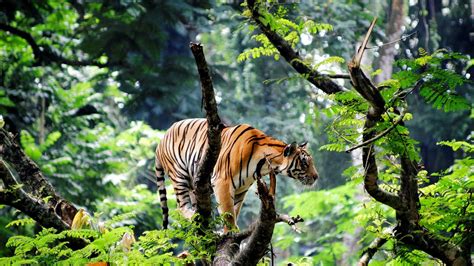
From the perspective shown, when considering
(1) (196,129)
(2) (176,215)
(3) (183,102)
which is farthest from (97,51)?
(2) (176,215)

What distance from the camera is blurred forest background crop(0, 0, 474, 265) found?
44.8 feet

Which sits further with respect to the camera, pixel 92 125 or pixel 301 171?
pixel 92 125

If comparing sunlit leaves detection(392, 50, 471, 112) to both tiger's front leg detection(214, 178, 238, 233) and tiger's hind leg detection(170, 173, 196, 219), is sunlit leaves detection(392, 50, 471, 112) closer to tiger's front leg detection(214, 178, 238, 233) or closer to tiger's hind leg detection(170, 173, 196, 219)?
tiger's front leg detection(214, 178, 238, 233)

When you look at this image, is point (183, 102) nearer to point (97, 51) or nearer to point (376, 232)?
point (97, 51)

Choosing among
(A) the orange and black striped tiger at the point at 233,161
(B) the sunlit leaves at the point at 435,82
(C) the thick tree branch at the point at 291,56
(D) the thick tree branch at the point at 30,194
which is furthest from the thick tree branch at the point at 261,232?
(D) the thick tree branch at the point at 30,194

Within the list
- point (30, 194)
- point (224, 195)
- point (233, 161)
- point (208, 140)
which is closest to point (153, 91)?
point (233, 161)

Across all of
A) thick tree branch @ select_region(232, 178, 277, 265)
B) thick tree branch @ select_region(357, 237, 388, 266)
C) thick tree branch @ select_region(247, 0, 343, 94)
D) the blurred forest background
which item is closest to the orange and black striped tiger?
thick tree branch @ select_region(247, 0, 343, 94)

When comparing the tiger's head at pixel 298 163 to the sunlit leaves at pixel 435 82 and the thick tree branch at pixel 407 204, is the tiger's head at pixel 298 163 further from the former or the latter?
the sunlit leaves at pixel 435 82

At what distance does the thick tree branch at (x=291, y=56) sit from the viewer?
18.4 ft

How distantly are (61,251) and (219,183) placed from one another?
1659mm

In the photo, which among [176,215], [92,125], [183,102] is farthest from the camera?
[183,102]

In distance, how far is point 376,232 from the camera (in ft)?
18.6

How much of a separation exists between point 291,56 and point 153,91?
10.8m

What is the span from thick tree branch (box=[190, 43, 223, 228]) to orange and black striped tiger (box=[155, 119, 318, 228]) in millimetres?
635
